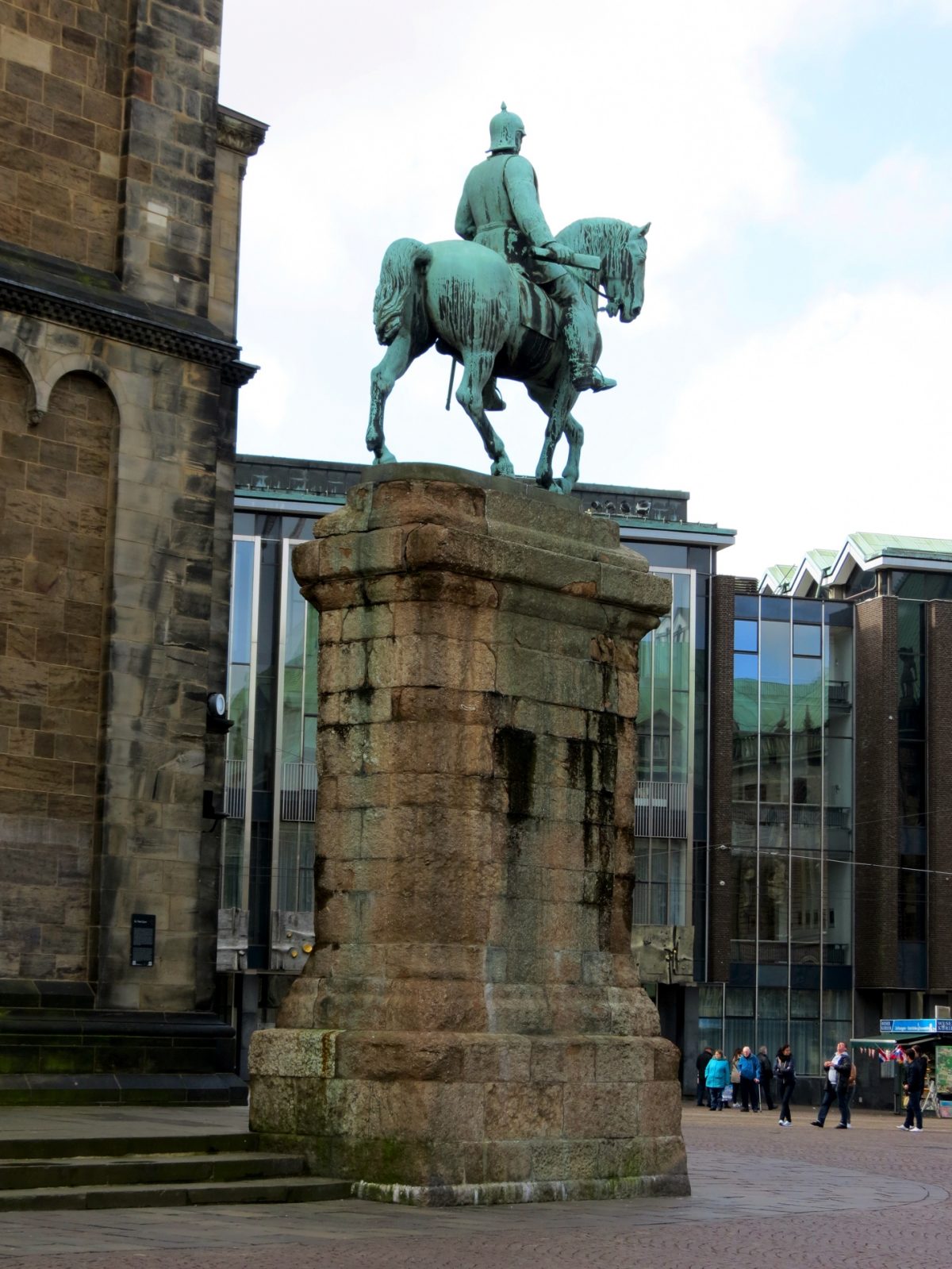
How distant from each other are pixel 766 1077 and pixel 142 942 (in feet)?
108

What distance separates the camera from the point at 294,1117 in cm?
1745

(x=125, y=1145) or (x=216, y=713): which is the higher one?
(x=216, y=713)

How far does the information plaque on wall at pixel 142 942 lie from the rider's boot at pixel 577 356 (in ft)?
36.4

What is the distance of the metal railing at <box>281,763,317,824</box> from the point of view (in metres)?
60.3

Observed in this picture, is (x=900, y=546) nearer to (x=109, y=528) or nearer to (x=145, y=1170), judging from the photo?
(x=109, y=528)

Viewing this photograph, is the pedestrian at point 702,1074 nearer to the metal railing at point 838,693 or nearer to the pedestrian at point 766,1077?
the pedestrian at point 766,1077

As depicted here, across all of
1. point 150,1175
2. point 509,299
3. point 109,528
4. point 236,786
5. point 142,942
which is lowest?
point 150,1175

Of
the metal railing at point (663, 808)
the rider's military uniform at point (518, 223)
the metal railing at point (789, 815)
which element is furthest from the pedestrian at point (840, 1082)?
the rider's military uniform at point (518, 223)

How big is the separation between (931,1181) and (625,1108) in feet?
22.8

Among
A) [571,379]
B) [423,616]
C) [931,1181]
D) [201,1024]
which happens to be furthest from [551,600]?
[201,1024]

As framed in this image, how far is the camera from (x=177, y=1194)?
15719 millimetres

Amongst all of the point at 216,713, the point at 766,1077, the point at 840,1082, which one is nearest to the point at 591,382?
the point at 216,713

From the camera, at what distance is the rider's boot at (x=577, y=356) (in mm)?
19969

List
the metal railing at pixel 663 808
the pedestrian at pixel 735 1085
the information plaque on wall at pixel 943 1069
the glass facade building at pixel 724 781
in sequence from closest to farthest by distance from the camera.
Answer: the information plaque on wall at pixel 943 1069, the pedestrian at pixel 735 1085, the glass facade building at pixel 724 781, the metal railing at pixel 663 808
